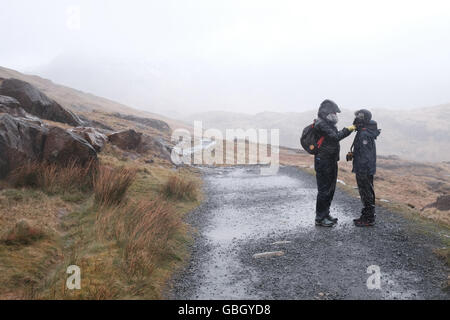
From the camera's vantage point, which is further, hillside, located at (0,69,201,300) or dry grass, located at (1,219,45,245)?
dry grass, located at (1,219,45,245)

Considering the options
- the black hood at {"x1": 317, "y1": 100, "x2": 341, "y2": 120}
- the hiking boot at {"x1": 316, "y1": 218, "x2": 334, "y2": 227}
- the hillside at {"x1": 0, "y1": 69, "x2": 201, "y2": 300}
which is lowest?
the hiking boot at {"x1": 316, "y1": 218, "x2": 334, "y2": 227}

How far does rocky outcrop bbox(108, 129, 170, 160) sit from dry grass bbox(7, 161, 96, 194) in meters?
10.4

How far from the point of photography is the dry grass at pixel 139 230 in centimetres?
498

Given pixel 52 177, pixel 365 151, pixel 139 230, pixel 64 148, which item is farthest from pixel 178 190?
pixel 365 151

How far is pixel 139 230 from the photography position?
6059 millimetres

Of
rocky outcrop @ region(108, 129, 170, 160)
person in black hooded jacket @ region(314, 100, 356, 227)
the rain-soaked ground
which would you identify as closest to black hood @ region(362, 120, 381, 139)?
person in black hooded jacket @ region(314, 100, 356, 227)

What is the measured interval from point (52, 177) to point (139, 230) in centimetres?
360

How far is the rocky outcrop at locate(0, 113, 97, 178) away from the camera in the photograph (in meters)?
7.99

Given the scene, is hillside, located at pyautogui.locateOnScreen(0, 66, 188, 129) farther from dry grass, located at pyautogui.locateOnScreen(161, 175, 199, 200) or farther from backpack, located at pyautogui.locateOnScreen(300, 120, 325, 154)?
backpack, located at pyautogui.locateOnScreen(300, 120, 325, 154)

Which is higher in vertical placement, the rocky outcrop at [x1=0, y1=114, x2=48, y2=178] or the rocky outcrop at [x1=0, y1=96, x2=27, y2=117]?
the rocky outcrop at [x1=0, y1=96, x2=27, y2=117]

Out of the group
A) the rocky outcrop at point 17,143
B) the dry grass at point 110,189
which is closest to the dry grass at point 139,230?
the dry grass at point 110,189
